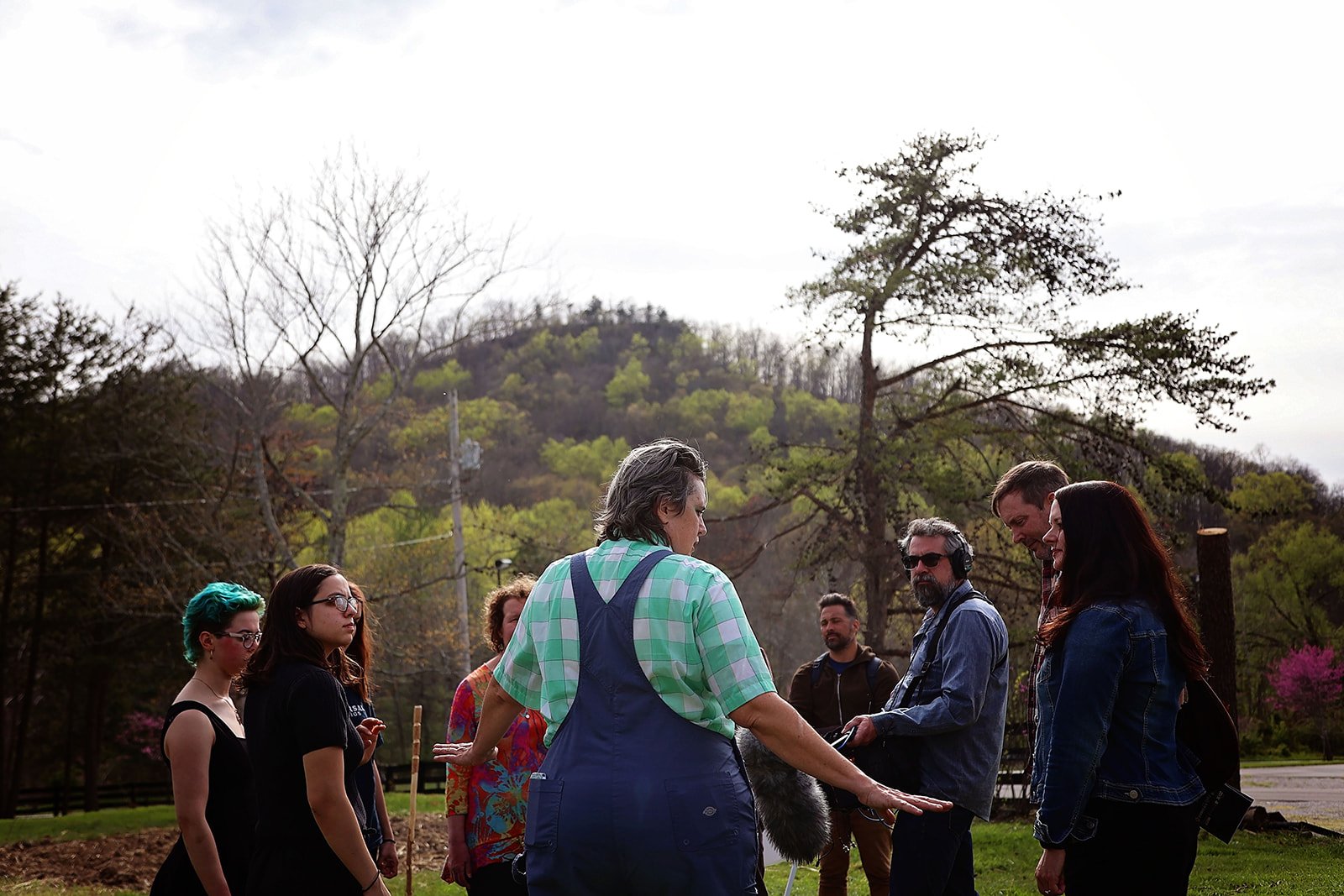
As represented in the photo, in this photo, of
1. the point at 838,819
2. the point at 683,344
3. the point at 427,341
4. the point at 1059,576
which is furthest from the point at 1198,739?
the point at 683,344

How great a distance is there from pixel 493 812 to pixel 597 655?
1.96m

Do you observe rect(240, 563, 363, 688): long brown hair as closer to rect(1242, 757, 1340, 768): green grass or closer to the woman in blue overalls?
the woman in blue overalls

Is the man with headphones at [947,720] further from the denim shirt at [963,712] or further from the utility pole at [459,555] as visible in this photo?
the utility pole at [459,555]

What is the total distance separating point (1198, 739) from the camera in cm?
335

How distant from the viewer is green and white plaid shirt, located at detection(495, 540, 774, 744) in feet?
8.95

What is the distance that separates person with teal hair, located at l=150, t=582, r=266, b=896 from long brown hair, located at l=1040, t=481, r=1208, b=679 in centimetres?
253

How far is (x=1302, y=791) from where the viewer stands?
679 inches

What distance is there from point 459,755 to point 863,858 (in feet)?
13.0

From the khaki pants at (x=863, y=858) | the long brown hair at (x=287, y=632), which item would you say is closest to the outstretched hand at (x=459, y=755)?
the long brown hair at (x=287, y=632)

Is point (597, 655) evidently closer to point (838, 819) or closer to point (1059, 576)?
point (1059, 576)

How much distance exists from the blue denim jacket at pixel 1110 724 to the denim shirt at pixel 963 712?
1.04 metres

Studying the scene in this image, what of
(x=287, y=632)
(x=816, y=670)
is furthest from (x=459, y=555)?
(x=287, y=632)

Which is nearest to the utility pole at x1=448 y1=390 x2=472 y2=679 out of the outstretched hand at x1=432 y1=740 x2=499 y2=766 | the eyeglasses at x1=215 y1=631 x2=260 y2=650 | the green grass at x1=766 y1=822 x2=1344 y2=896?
the green grass at x1=766 y1=822 x2=1344 y2=896

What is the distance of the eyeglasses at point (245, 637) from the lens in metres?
4.03
